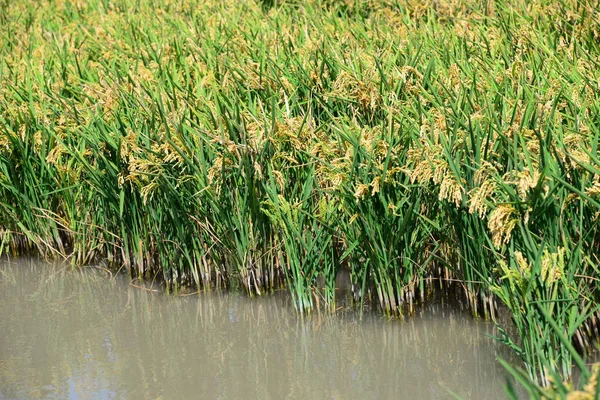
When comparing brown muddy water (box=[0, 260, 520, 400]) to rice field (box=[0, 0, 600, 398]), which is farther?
brown muddy water (box=[0, 260, 520, 400])

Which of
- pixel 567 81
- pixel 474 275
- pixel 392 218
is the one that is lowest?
pixel 474 275

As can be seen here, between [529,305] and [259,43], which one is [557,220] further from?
[259,43]

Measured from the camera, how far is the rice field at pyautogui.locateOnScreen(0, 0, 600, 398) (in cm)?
292

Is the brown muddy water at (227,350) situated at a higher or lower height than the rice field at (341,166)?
lower

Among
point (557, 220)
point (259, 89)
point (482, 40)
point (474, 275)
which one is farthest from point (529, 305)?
point (482, 40)

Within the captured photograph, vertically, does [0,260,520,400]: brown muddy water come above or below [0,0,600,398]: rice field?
below

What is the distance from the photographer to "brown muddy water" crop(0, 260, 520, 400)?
3.13m

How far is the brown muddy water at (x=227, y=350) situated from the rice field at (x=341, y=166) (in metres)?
0.12

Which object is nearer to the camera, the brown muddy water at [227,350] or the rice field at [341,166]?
the rice field at [341,166]

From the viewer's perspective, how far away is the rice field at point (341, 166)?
292cm

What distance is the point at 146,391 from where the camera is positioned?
3.14 m

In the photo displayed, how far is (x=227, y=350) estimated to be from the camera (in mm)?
3455

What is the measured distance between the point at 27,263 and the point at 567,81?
2739 mm

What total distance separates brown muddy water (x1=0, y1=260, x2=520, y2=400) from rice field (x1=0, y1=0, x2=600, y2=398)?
12 cm
